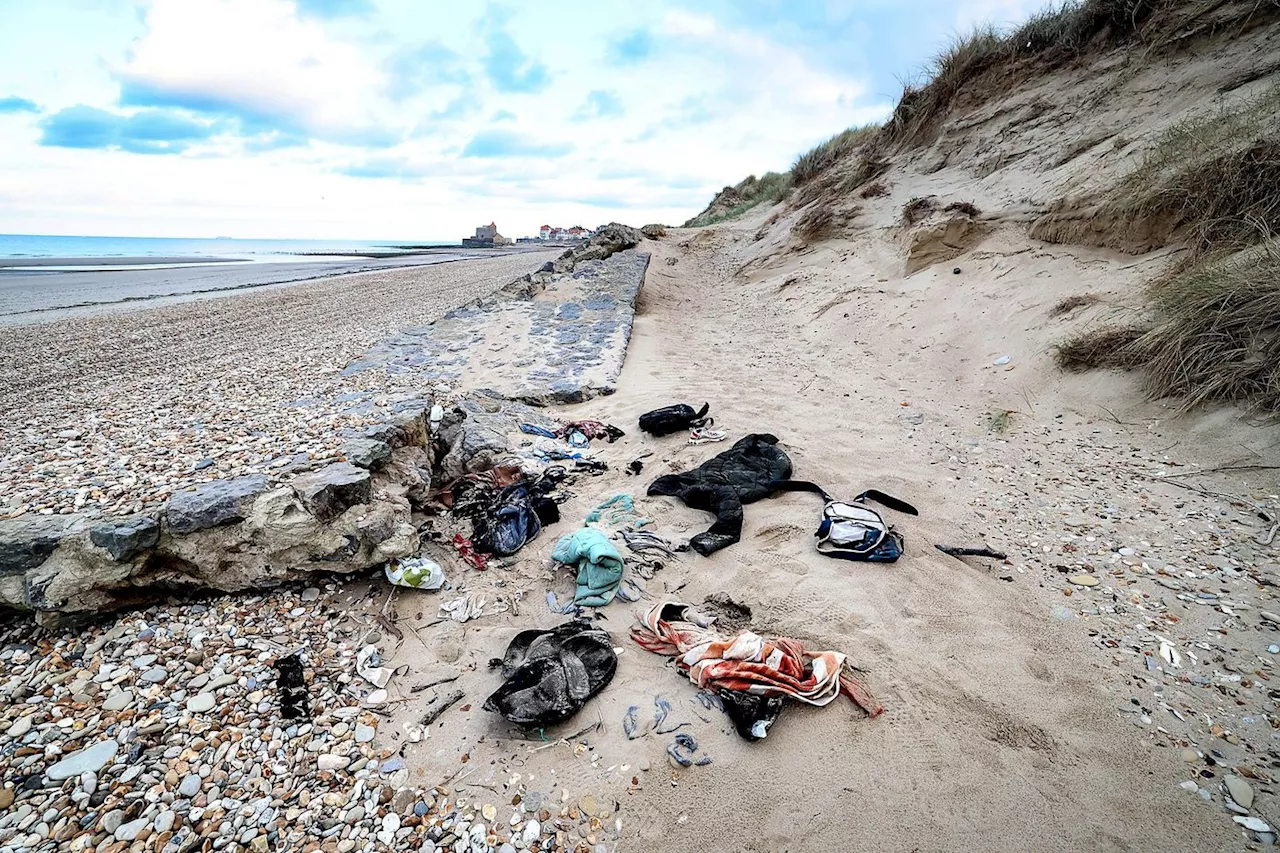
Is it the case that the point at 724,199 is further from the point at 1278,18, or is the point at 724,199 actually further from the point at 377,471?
the point at 377,471

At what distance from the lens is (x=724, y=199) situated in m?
29.7

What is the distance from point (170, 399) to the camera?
5066 millimetres

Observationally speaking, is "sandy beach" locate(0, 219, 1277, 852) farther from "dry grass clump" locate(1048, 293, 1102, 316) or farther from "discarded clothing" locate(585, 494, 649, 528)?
"dry grass clump" locate(1048, 293, 1102, 316)

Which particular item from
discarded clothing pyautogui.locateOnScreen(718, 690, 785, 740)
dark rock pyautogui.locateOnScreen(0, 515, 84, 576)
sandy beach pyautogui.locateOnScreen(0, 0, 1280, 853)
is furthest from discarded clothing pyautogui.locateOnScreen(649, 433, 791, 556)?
dark rock pyautogui.locateOnScreen(0, 515, 84, 576)

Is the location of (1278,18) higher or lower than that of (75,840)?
higher

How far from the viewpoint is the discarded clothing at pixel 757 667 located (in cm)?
215

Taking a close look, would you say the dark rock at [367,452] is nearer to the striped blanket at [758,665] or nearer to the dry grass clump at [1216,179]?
the striped blanket at [758,665]

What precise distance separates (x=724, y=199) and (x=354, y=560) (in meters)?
30.4

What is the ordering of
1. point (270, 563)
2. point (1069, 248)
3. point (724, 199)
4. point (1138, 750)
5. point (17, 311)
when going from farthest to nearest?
point (724, 199)
point (17, 311)
point (1069, 248)
point (270, 563)
point (1138, 750)

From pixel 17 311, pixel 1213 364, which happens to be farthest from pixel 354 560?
pixel 17 311

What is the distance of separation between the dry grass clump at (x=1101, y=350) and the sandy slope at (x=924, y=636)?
168 millimetres

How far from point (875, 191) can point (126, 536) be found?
1201 centimetres

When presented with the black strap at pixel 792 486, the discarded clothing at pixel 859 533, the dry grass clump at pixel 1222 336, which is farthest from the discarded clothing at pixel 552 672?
the dry grass clump at pixel 1222 336

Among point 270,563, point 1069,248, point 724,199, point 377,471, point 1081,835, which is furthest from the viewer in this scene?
point 724,199
